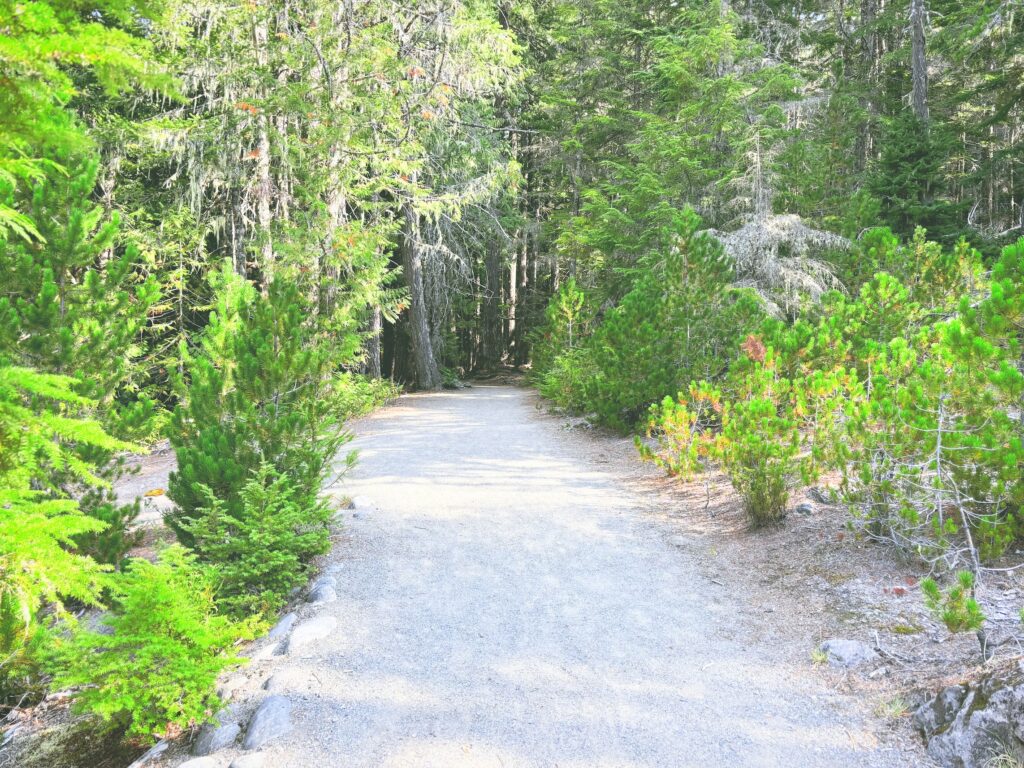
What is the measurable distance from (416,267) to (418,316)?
1.65m

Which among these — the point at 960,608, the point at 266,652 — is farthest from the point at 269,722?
the point at 960,608

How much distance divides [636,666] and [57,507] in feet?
9.40

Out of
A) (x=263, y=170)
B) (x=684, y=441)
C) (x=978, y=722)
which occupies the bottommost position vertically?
(x=978, y=722)

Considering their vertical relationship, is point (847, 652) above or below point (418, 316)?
below

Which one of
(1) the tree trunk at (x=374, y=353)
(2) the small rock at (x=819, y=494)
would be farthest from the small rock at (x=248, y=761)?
(1) the tree trunk at (x=374, y=353)

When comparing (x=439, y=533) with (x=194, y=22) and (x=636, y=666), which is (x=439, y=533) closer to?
(x=636, y=666)

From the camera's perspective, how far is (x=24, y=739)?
3250mm

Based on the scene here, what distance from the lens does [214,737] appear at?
2828mm

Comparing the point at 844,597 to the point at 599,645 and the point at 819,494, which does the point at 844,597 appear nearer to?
the point at 599,645

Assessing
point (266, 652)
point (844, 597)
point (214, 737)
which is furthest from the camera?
point (844, 597)

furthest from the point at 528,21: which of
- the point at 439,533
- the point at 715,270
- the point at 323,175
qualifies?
the point at 439,533

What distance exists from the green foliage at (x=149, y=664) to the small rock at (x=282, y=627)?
0.62 metres

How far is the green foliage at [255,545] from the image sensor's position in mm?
4055

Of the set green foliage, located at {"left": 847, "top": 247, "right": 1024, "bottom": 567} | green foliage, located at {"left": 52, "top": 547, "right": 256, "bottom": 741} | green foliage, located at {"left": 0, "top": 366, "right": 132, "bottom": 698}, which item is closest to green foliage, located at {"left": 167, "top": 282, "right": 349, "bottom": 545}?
green foliage, located at {"left": 52, "top": 547, "right": 256, "bottom": 741}
